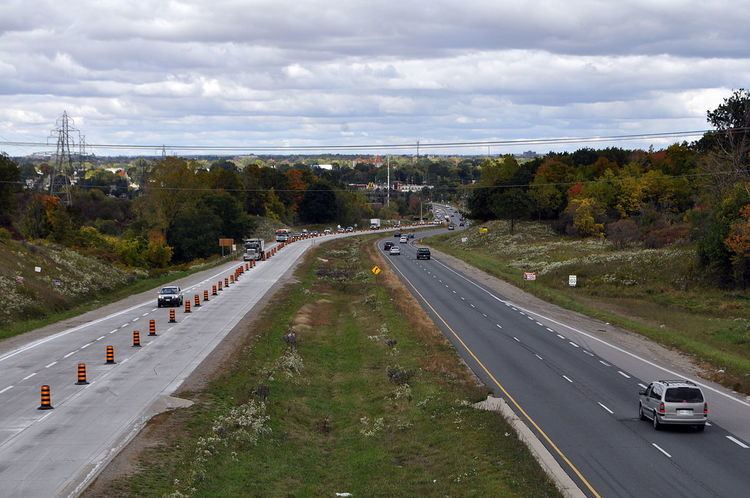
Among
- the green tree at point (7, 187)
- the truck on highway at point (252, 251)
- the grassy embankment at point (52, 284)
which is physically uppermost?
the green tree at point (7, 187)

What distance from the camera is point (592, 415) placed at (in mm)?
30188

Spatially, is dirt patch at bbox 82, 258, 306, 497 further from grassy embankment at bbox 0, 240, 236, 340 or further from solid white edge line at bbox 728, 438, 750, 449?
solid white edge line at bbox 728, 438, 750, 449

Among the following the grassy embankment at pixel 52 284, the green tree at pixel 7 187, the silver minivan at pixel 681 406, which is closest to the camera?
the silver minivan at pixel 681 406

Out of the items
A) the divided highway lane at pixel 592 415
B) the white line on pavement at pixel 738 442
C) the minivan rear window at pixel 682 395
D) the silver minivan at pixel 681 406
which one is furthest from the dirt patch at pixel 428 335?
the white line on pavement at pixel 738 442

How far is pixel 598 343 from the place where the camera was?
4862cm

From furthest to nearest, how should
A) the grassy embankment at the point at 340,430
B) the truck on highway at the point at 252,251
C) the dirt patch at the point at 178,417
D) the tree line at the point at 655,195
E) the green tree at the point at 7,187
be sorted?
the truck on highway at the point at 252,251, the green tree at the point at 7,187, the tree line at the point at 655,195, the grassy embankment at the point at 340,430, the dirt patch at the point at 178,417

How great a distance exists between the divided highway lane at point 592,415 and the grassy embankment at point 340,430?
1524 millimetres

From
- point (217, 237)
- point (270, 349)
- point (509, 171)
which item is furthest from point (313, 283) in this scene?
point (509, 171)

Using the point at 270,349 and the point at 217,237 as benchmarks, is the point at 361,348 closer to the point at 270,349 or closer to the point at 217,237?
the point at 270,349

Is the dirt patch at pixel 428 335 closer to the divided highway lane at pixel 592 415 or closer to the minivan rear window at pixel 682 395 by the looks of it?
the divided highway lane at pixel 592 415

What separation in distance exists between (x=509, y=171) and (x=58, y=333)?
14416cm

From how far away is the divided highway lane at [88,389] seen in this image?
22.2m

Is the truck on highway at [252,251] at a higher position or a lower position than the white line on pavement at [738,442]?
lower

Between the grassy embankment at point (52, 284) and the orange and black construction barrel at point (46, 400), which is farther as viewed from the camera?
the grassy embankment at point (52, 284)
